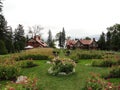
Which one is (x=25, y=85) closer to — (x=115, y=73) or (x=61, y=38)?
(x=115, y=73)

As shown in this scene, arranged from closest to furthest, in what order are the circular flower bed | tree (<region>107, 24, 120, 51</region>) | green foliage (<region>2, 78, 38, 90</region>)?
green foliage (<region>2, 78, 38, 90</region>), the circular flower bed, tree (<region>107, 24, 120, 51</region>)

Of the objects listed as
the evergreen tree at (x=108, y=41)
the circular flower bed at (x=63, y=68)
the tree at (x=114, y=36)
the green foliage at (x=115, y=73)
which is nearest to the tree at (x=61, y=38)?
the evergreen tree at (x=108, y=41)

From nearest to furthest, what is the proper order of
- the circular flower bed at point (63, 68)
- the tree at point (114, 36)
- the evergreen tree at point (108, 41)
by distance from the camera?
the circular flower bed at point (63, 68) → the tree at point (114, 36) → the evergreen tree at point (108, 41)

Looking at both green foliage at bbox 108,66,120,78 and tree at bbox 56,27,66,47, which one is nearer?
green foliage at bbox 108,66,120,78

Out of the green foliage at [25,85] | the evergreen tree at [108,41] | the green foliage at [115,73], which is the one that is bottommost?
the green foliage at [115,73]

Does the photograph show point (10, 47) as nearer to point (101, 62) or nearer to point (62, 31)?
point (101, 62)

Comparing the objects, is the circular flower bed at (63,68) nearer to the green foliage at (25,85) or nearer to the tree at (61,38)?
the green foliage at (25,85)

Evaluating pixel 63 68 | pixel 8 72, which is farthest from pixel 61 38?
pixel 8 72

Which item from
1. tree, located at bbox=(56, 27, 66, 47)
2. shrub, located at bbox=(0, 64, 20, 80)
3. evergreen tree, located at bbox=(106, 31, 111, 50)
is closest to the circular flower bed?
shrub, located at bbox=(0, 64, 20, 80)

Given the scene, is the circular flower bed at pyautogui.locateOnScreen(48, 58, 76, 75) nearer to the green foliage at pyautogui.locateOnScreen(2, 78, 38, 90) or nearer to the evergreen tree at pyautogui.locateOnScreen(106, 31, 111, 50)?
the green foliage at pyautogui.locateOnScreen(2, 78, 38, 90)

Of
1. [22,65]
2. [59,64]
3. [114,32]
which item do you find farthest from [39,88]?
[114,32]

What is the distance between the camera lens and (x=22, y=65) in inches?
749

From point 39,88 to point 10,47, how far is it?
40178 mm

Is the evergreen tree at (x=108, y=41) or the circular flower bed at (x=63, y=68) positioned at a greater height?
the evergreen tree at (x=108, y=41)
